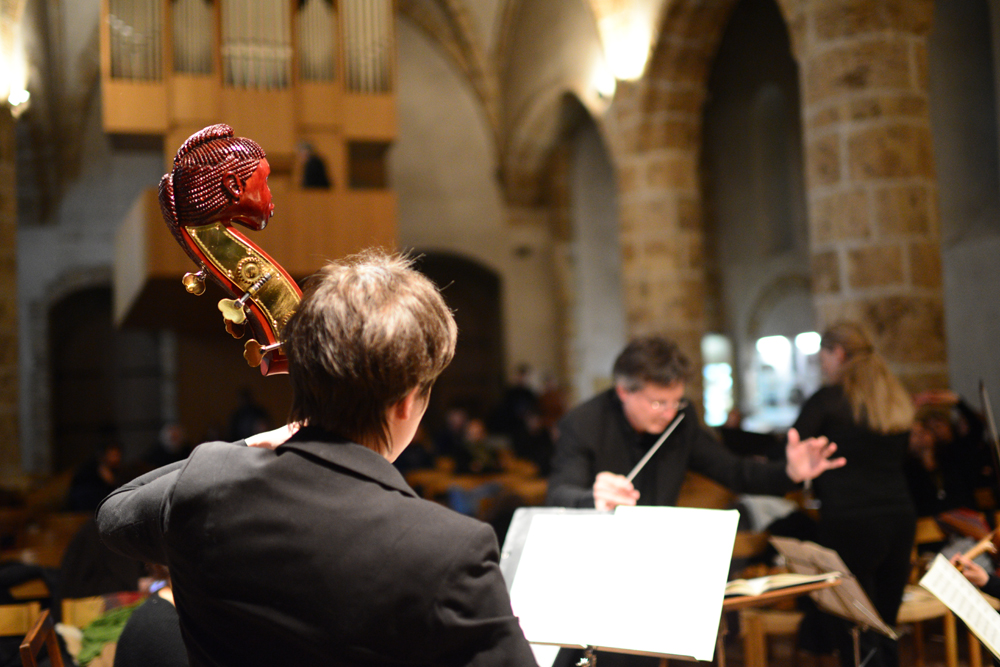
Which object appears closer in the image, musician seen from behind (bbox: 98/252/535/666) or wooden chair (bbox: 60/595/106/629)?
musician seen from behind (bbox: 98/252/535/666)

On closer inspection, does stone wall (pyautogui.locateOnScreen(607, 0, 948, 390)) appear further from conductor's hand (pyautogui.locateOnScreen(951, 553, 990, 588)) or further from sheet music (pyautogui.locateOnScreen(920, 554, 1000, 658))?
sheet music (pyautogui.locateOnScreen(920, 554, 1000, 658))

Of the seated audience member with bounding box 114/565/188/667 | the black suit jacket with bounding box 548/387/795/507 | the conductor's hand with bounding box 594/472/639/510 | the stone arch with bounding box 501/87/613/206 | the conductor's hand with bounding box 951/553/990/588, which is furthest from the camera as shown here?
the stone arch with bounding box 501/87/613/206

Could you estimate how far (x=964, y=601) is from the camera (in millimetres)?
2295

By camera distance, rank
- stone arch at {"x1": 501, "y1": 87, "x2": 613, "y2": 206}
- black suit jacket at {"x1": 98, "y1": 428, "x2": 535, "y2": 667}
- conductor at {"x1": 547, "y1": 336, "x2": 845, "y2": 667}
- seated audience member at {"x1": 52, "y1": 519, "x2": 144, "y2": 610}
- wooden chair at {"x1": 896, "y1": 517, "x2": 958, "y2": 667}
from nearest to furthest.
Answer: black suit jacket at {"x1": 98, "y1": 428, "x2": 535, "y2": 667}
conductor at {"x1": 547, "y1": 336, "x2": 845, "y2": 667}
wooden chair at {"x1": 896, "y1": 517, "x2": 958, "y2": 667}
seated audience member at {"x1": 52, "y1": 519, "x2": 144, "y2": 610}
stone arch at {"x1": 501, "y1": 87, "x2": 613, "y2": 206}

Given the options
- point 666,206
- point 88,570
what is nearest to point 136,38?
point 666,206

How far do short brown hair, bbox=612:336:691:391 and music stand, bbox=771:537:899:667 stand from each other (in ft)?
2.18

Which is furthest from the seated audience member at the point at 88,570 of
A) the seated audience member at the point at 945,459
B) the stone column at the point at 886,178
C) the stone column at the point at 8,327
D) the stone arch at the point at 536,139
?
the stone arch at the point at 536,139

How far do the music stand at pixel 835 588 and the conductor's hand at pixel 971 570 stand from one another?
278 millimetres

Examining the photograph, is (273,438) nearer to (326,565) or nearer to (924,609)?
(326,565)

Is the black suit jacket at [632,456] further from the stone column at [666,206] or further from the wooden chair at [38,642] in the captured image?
the stone column at [666,206]

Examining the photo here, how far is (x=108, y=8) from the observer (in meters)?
7.90

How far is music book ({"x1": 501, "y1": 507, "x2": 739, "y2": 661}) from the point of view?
1.80 m

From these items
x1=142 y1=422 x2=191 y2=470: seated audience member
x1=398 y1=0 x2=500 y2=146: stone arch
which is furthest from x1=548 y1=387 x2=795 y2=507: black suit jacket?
x1=398 y1=0 x2=500 y2=146: stone arch

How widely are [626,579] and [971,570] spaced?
1.31 metres
